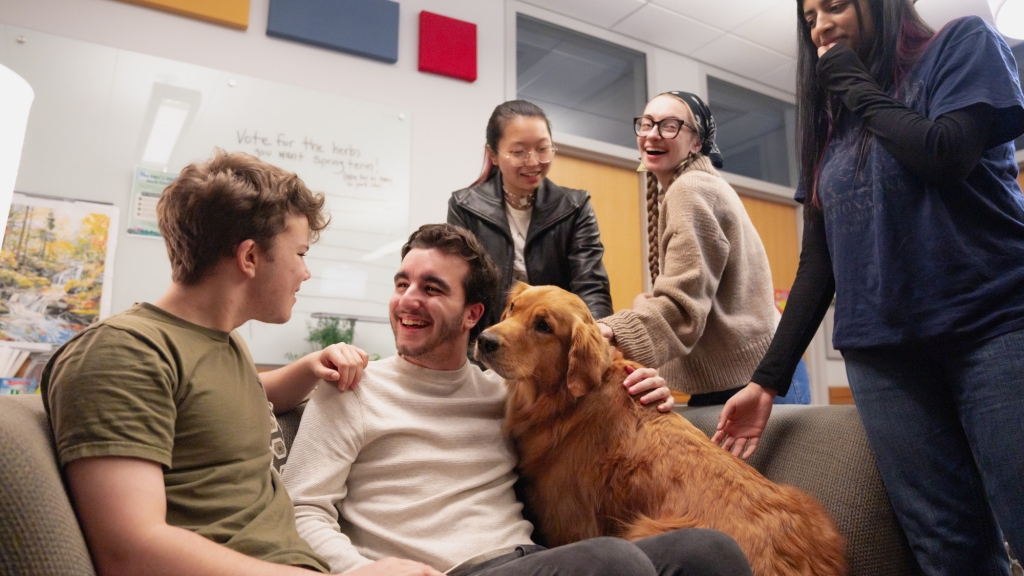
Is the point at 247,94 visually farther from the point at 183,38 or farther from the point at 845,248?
the point at 845,248

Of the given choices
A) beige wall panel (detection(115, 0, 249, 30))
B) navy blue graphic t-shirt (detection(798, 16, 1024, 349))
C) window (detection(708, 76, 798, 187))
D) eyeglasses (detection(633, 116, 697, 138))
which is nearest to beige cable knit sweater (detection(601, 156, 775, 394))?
eyeglasses (detection(633, 116, 697, 138))

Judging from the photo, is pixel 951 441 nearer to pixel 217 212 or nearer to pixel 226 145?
pixel 217 212

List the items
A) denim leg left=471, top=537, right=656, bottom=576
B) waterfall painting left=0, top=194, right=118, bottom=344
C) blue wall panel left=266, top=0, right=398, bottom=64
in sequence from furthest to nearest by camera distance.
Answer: blue wall panel left=266, top=0, right=398, bottom=64, waterfall painting left=0, top=194, right=118, bottom=344, denim leg left=471, top=537, right=656, bottom=576

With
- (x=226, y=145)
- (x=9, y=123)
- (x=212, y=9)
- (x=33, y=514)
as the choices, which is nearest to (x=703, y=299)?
(x=33, y=514)

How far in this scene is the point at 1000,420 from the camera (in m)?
1.16

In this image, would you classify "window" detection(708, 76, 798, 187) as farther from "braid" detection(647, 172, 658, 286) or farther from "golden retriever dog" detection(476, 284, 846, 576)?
"golden retriever dog" detection(476, 284, 846, 576)

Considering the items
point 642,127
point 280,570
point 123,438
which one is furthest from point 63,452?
point 642,127

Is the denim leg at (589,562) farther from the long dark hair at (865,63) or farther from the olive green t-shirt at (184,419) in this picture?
the long dark hair at (865,63)

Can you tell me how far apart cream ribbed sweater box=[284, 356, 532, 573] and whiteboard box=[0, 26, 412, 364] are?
7.04 feet

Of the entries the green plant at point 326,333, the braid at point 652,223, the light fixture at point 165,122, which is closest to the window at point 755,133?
the braid at point 652,223

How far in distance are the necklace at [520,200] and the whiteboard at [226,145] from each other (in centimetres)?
153

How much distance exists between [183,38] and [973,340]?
3.72 m

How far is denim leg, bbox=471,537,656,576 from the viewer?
107 cm

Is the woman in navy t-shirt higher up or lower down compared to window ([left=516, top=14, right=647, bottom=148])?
lower down
